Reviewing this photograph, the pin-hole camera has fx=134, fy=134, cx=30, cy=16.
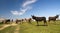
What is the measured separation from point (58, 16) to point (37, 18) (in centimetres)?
920

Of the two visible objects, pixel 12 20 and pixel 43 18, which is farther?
pixel 12 20

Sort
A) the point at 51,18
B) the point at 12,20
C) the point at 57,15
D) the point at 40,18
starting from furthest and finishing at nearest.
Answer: the point at 12,20 → the point at 57,15 → the point at 51,18 → the point at 40,18

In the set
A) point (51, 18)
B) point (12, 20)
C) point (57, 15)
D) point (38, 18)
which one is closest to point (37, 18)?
point (38, 18)

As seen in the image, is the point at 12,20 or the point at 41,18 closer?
the point at 41,18

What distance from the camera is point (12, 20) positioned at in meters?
50.9

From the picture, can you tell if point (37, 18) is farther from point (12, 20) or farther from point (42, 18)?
point (12, 20)

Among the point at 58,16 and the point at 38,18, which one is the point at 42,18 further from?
the point at 58,16

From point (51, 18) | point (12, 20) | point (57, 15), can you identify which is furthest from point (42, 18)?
point (12, 20)

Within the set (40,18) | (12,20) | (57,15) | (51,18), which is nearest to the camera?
(40,18)

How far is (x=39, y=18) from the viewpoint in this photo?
2647 cm

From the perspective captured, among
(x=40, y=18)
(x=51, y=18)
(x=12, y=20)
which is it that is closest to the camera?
(x=40, y=18)

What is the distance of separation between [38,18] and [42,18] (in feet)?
2.58

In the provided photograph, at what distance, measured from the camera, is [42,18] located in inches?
1043

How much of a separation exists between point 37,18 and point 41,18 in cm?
79
